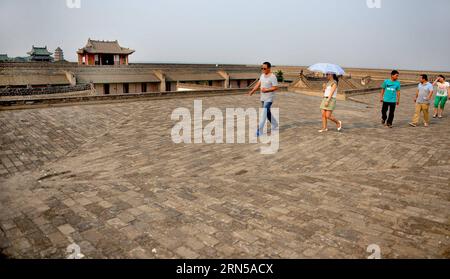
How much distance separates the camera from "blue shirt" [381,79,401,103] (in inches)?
332

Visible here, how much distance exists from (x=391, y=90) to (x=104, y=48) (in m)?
43.9

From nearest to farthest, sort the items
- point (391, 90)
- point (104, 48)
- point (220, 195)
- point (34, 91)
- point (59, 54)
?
point (220, 195) → point (391, 90) → point (34, 91) → point (104, 48) → point (59, 54)

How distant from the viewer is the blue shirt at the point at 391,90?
8.44m

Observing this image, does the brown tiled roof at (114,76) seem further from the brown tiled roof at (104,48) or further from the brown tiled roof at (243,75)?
the brown tiled roof at (243,75)

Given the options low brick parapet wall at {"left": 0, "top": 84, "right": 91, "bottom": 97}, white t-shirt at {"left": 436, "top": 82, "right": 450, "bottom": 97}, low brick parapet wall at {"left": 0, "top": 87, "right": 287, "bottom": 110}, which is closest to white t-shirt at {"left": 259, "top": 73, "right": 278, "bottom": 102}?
white t-shirt at {"left": 436, "top": 82, "right": 450, "bottom": 97}

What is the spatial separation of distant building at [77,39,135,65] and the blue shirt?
4233 centimetres

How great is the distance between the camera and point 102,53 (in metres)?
43.8

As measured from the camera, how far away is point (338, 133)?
7816mm

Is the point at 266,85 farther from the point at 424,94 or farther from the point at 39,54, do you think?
the point at 39,54

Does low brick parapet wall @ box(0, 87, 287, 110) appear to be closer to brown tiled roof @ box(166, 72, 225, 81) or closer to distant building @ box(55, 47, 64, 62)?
brown tiled roof @ box(166, 72, 225, 81)

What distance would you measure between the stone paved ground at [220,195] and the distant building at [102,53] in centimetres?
3938

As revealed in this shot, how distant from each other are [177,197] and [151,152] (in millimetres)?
2315

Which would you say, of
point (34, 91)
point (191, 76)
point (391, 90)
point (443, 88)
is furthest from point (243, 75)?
point (391, 90)

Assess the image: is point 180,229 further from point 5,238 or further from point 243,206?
point 5,238
